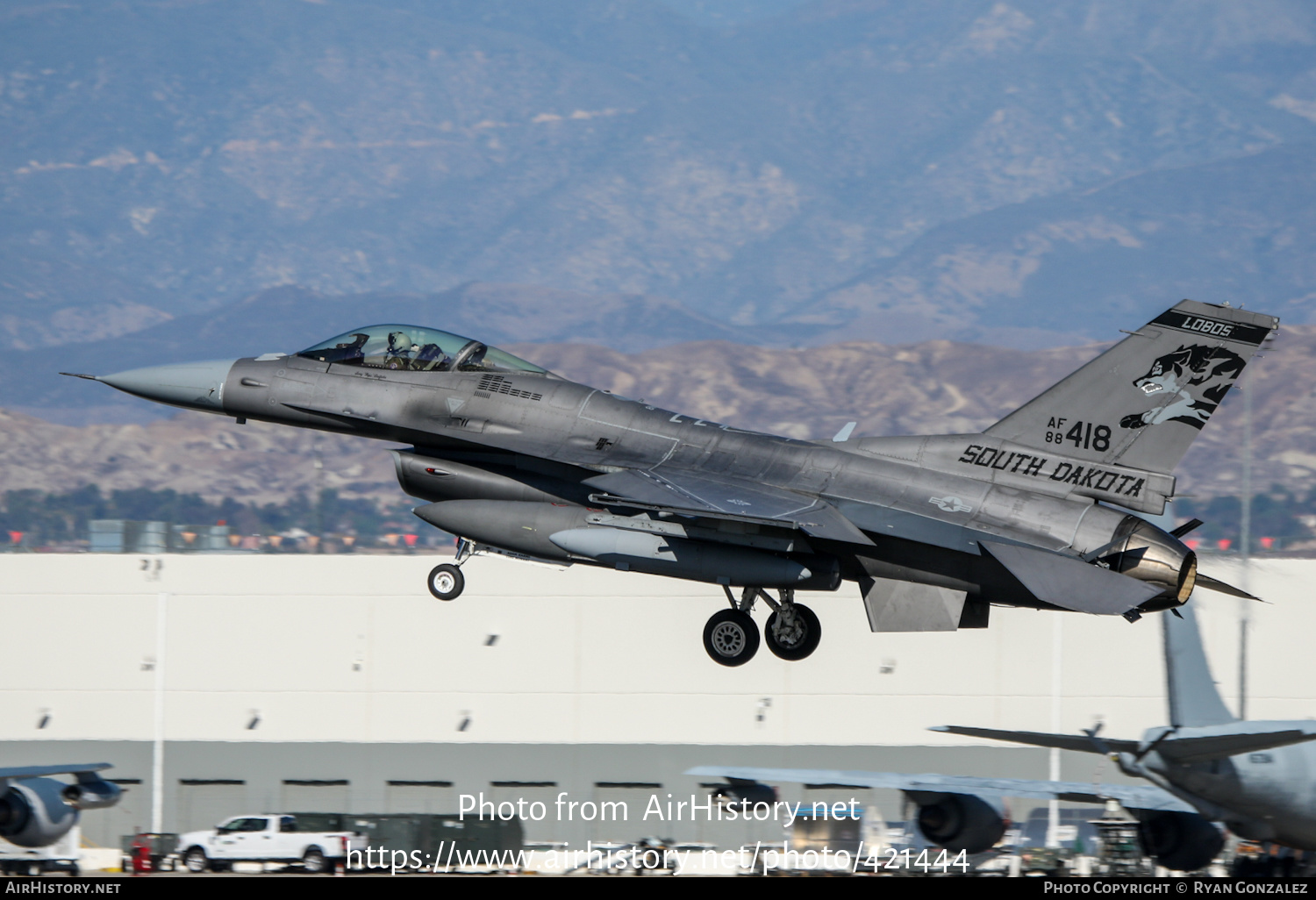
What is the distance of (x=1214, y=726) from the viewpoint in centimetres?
2561

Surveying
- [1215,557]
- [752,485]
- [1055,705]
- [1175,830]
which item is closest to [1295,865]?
[1175,830]

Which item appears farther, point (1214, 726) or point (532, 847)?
point (532, 847)

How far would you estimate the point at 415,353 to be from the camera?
2027 centimetres

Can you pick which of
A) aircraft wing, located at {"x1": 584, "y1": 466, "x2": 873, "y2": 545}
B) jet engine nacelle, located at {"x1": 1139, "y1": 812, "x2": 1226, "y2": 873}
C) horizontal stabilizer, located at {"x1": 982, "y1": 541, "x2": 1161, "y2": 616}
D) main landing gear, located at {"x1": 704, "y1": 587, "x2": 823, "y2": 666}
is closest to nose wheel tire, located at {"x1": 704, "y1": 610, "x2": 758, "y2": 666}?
main landing gear, located at {"x1": 704, "y1": 587, "x2": 823, "y2": 666}

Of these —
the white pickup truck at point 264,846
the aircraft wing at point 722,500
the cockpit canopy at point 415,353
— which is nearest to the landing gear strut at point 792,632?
the aircraft wing at point 722,500

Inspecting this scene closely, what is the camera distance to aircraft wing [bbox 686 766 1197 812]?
82.1 ft

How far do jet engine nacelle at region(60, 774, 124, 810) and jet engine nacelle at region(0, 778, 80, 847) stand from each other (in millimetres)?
297

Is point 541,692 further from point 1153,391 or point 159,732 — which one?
point 1153,391

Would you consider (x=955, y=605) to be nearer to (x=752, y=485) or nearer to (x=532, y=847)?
(x=752, y=485)

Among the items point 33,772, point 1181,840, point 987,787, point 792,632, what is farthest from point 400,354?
point 1181,840

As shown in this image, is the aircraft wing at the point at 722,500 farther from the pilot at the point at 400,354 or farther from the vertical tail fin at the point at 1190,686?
the vertical tail fin at the point at 1190,686

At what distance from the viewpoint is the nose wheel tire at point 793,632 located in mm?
19078

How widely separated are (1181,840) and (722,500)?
474 inches

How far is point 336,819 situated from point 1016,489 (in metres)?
17.9
